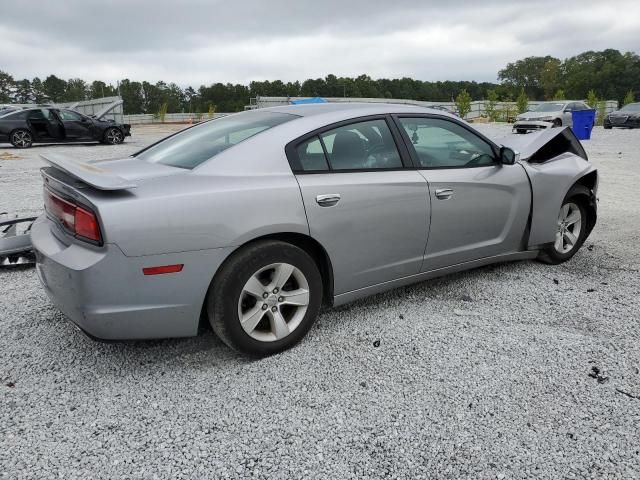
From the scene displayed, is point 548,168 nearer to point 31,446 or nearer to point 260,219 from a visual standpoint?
point 260,219

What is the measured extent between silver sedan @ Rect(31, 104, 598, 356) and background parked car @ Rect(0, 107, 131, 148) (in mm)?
15492

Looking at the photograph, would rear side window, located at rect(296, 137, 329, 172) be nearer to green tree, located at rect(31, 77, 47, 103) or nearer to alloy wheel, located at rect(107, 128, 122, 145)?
alloy wheel, located at rect(107, 128, 122, 145)

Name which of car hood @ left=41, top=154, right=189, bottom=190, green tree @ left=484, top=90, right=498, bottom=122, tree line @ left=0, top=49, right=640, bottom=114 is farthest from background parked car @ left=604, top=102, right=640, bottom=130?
tree line @ left=0, top=49, right=640, bottom=114

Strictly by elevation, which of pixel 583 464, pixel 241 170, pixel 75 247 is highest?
pixel 241 170

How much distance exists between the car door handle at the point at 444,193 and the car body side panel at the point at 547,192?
0.96 metres

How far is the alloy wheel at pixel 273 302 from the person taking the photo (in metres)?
2.80

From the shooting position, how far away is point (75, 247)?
A: 101 inches

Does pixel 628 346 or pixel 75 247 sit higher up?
pixel 75 247

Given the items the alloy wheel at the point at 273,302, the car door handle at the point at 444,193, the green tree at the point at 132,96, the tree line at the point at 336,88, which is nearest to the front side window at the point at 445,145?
the car door handle at the point at 444,193

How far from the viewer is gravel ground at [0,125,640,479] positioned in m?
2.12


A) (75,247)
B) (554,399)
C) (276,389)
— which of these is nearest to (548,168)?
(554,399)

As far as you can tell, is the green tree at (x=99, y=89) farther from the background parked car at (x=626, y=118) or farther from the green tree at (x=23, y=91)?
the background parked car at (x=626, y=118)

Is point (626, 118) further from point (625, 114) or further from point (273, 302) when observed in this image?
point (273, 302)

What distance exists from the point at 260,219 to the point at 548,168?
2.77 m
